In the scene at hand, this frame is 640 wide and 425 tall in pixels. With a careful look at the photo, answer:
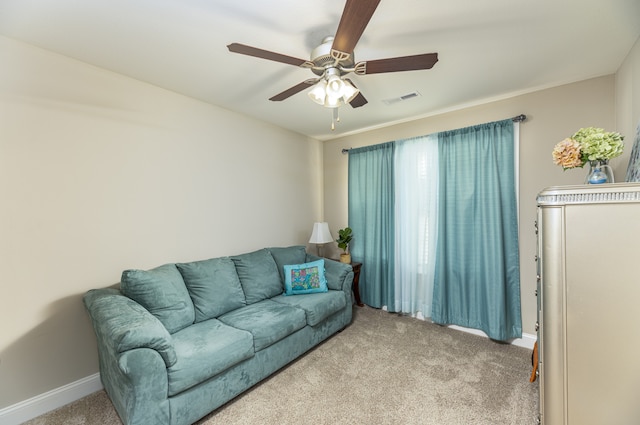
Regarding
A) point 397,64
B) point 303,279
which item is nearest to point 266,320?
point 303,279

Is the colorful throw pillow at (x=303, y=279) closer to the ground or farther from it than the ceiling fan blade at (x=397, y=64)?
closer to the ground

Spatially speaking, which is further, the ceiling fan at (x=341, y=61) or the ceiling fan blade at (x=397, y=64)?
the ceiling fan blade at (x=397, y=64)

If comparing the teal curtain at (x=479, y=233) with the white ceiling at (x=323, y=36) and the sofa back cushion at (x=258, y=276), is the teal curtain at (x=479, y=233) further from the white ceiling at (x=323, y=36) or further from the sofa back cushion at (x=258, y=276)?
the sofa back cushion at (x=258, y=276)

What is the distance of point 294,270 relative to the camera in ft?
9.79

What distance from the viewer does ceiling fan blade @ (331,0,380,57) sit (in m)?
1.08

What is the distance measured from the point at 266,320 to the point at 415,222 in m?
2.12

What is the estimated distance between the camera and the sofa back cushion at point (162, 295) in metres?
1.96

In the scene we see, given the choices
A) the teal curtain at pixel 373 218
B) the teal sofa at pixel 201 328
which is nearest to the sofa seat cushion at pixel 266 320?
the teal sofa at pixel 201 328

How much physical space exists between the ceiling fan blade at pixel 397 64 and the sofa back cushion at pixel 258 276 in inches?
83.7

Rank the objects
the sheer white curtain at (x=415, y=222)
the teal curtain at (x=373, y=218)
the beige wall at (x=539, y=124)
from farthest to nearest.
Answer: the teal curtain at (x=373, y=218) → the sheer white curtain at (x=415, y=222) → the beige wall at (x=539, y=124)

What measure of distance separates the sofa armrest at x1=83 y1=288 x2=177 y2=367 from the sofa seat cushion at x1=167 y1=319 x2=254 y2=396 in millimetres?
100

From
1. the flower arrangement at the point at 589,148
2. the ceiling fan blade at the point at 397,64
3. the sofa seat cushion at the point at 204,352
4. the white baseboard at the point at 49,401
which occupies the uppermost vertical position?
the ceiling fan blade at the point at 397,64

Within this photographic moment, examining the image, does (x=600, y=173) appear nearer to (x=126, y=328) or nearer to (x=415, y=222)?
(x=415, y=222)

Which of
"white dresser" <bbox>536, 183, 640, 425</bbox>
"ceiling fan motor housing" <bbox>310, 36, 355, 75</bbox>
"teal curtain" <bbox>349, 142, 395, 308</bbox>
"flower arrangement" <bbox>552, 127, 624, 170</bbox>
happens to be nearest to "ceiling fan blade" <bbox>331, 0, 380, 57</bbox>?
"ceiling fan motor housing" <bbox>310, 36, 355, 75</bbox>
